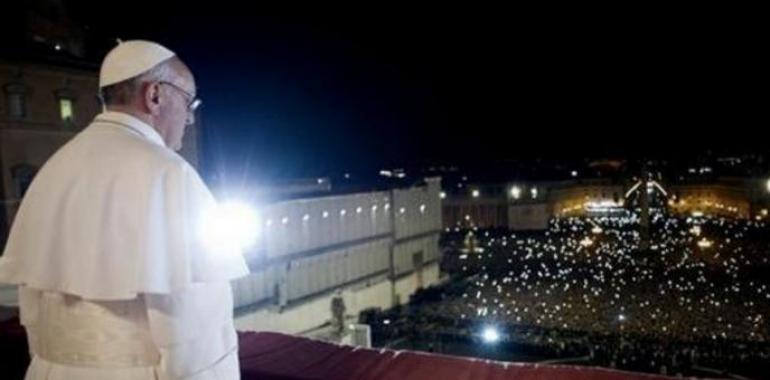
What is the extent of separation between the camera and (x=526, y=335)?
23.2m

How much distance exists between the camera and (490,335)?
76.8 feet

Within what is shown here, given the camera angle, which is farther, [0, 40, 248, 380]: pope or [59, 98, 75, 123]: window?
[59, 98, 75, 123]: window

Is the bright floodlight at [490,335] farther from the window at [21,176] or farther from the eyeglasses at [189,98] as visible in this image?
the eyeglasses at [189,98]

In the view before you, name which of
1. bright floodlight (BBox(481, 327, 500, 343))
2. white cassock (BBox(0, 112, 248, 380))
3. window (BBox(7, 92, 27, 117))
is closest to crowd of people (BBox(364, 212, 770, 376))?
bright floodlight (BBox(481, 327, 500, 343))

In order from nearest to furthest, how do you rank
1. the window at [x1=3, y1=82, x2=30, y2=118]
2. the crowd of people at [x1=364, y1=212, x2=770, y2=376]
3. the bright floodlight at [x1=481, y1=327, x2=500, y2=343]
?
the window at [x1=3, y1=82, x2=30, y2=118] → the crowd of people at [x1=364, y1=212, x2=770, y2=376] → the bright floodlight at [x1=481, y1=327, x2=500, y2=343]

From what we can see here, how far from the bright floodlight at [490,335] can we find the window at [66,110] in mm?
15926

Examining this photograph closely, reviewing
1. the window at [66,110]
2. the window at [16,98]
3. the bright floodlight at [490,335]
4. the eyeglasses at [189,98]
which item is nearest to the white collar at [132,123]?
the eyeglasses at [189,98]

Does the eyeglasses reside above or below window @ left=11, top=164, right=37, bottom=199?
below

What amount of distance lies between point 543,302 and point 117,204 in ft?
104

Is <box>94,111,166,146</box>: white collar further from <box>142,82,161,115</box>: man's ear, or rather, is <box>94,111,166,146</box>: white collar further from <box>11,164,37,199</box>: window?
<box>11,164,37,199</box>: window

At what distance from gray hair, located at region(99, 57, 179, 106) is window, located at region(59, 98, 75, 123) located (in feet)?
76.9

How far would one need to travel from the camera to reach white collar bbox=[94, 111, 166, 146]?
5.88ft

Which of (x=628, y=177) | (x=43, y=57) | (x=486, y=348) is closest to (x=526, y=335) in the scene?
(x=486, y=348)

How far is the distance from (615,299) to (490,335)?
10848 mm
